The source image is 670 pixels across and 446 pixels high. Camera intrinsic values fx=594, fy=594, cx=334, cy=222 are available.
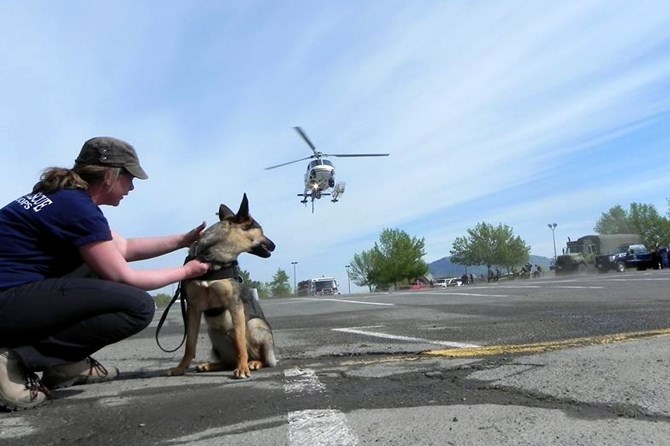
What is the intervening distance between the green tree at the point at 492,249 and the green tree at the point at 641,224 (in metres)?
14.3

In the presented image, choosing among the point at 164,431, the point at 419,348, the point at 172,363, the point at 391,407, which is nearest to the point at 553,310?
the point at 419,348

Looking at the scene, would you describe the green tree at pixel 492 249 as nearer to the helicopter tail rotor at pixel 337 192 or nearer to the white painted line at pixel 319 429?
the helicopter tail rotor at pixel 337 192

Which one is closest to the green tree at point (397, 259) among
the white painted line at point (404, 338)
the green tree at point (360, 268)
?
A: the green tree at point (360, 268)

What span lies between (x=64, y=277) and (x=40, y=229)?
14.2 inches

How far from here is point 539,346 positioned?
187 inches

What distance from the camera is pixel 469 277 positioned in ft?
272

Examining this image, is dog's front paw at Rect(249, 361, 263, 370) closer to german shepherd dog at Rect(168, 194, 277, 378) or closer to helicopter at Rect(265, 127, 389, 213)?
german shepherd dog at Rect(168, 194, 277, 378)

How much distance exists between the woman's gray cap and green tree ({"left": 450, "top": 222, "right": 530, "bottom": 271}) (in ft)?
328

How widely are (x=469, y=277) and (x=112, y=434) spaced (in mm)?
82982

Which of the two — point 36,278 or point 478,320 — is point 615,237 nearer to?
point 478,320

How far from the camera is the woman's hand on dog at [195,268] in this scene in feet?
13.3

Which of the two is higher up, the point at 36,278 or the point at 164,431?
the point at 36,278

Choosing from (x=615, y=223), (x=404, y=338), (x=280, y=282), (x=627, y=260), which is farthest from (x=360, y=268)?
(x=404, y=338)

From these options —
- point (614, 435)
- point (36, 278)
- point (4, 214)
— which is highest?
point (4, 214)
